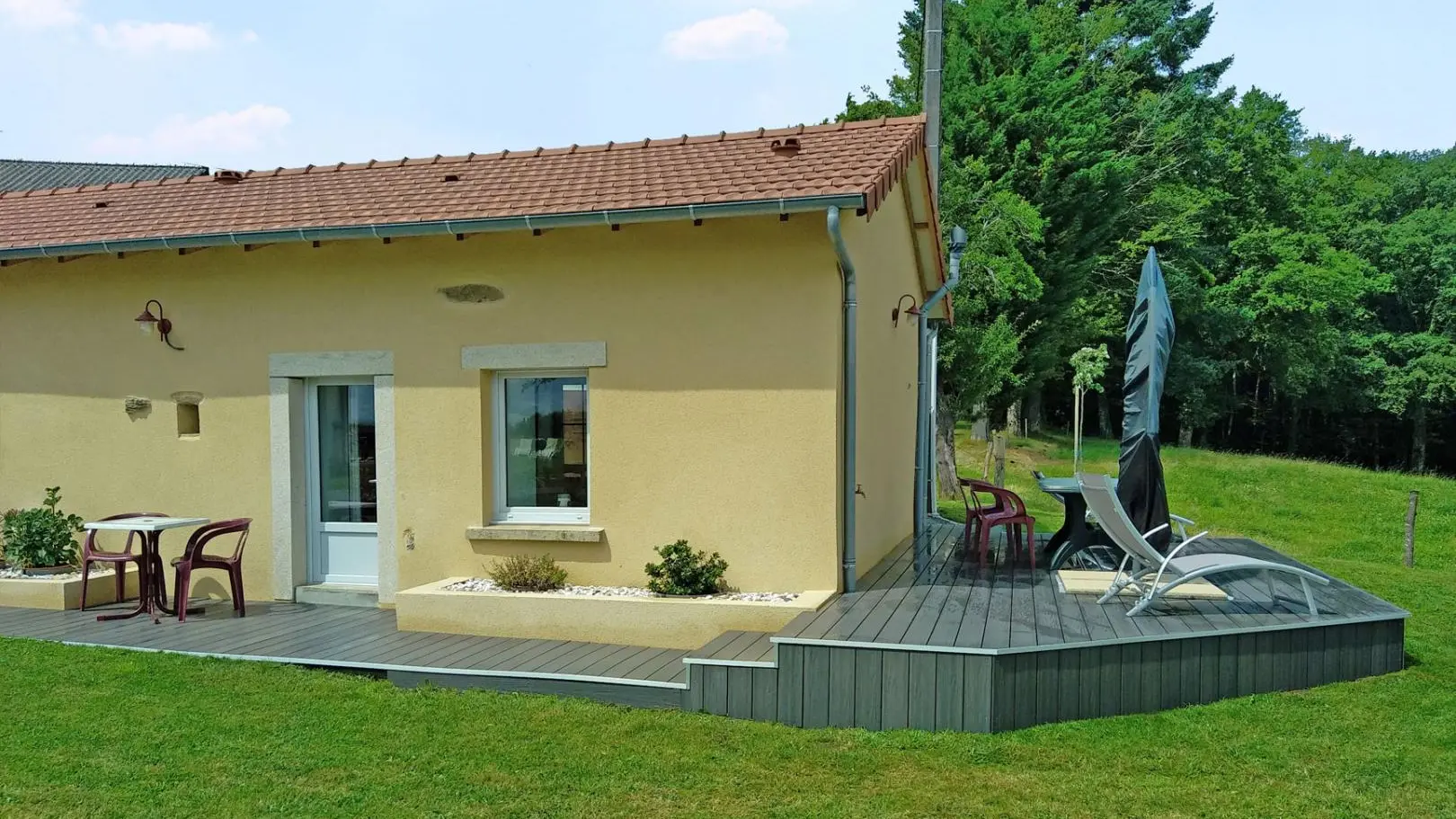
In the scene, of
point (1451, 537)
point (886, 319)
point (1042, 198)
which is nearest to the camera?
point (886, 319)

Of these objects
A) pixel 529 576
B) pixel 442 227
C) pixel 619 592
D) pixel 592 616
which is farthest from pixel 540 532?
pixel 442 227

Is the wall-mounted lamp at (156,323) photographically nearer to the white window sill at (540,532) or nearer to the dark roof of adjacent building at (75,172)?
the white window sill at (540,532)

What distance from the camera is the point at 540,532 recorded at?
723cm

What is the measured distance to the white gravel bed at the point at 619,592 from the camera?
654 cm

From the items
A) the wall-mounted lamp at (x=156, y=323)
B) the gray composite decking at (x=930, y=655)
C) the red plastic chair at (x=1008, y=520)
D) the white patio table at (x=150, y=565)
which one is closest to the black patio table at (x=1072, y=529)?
the red plastic chair at (x=1008, y=520)

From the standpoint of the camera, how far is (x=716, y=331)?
6.91 m

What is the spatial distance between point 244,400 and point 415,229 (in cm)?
231

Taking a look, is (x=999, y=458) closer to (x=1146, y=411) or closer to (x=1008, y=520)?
(x=1008, y=520)

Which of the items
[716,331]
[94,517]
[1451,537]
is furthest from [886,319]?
[1451,537]

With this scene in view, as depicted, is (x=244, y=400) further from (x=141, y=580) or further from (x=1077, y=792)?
(x=1077, y=792)

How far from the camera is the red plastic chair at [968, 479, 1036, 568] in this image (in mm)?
7902

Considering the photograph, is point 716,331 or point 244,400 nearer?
point 716,331

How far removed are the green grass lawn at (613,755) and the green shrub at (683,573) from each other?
1.31 m

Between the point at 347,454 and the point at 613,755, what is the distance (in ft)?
14.6
